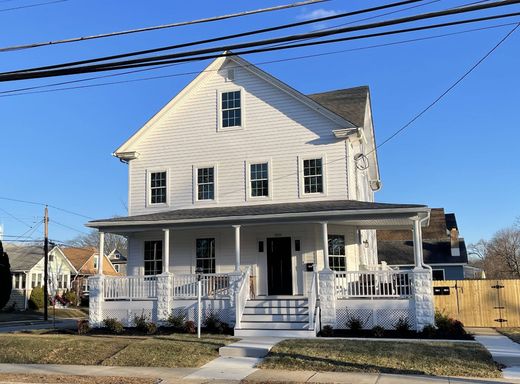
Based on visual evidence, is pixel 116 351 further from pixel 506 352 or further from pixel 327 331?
pixel 506 352

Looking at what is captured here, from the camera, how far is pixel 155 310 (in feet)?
58.5

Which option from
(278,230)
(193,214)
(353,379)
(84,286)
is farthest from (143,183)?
(84,286)

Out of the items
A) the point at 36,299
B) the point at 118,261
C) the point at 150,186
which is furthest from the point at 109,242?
the point at 150,186

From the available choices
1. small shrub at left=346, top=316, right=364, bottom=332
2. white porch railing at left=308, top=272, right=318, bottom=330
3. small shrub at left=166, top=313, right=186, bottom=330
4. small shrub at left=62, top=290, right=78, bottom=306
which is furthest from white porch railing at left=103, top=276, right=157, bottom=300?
small shrub at left=62, top=290, right=78, bottom=306

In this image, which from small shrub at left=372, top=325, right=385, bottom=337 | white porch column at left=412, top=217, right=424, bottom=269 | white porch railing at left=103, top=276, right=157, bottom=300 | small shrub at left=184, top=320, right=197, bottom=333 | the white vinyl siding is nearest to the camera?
small shrub at left=372, top=325, right=385, bottom=337

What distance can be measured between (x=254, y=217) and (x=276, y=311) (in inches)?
119

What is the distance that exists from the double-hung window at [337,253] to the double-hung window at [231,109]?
18.8 ft

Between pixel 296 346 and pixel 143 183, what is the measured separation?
37.1 ft

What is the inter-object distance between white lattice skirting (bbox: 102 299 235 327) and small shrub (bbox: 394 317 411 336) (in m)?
5.03

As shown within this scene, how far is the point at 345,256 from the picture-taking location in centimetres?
1917

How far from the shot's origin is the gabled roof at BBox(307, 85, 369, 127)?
68.1 ft

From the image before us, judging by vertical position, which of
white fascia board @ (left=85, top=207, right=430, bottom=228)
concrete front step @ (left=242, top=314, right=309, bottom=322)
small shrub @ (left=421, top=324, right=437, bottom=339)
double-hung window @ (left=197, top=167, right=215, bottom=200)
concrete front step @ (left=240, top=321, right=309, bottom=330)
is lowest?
small shrub @ (left=421, top=324, right=437, bottom=339)

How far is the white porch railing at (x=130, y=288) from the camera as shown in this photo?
18.2 m

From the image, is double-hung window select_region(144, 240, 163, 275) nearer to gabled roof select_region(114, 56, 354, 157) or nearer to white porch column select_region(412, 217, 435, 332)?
gabled roof select_region(114, 56, 354, 157)
